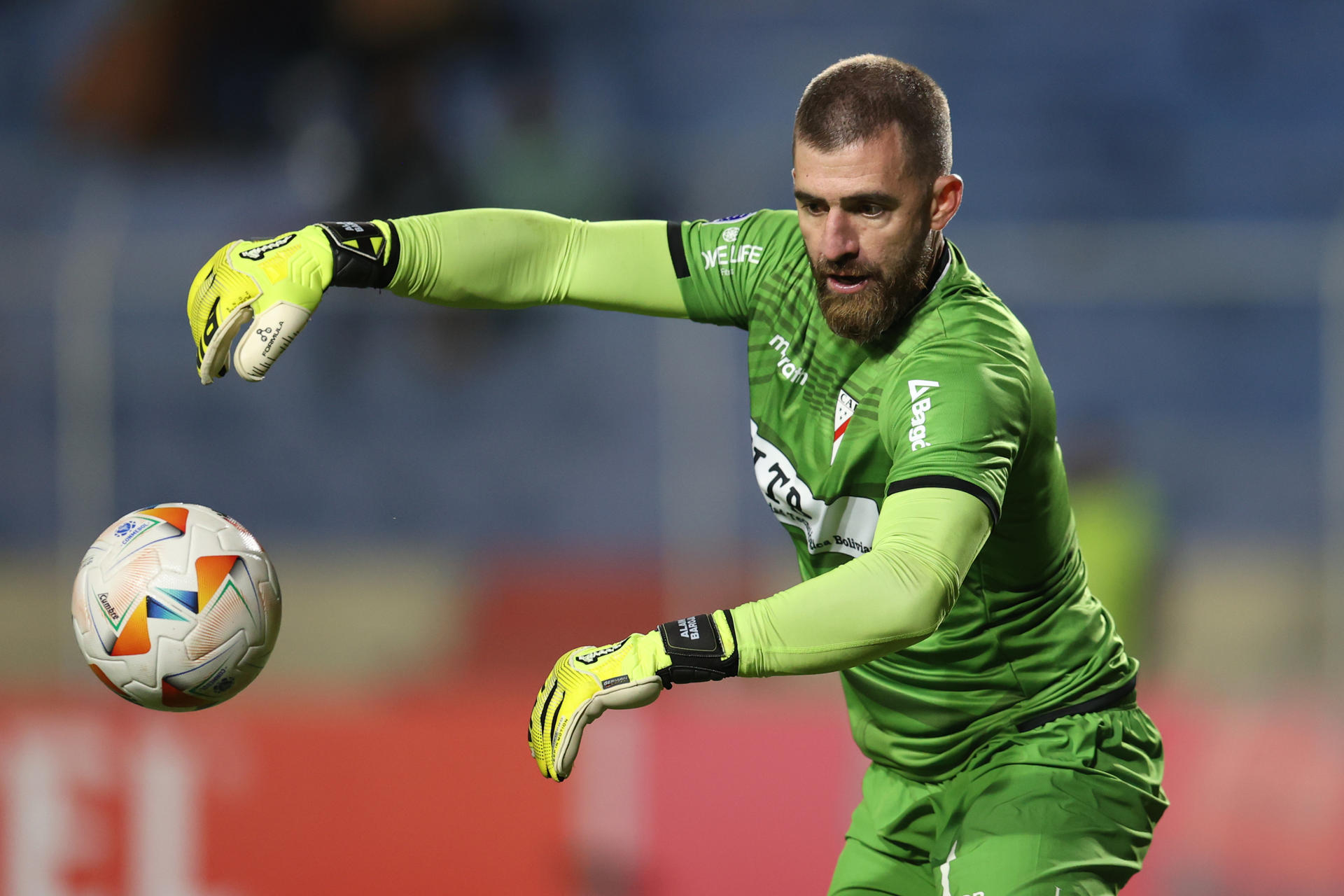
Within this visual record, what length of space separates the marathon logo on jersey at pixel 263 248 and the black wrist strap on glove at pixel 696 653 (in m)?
1.22

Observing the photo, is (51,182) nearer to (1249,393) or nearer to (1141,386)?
(1141,386)

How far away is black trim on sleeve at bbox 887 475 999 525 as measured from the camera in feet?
9.17

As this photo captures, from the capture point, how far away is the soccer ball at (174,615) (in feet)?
11.4

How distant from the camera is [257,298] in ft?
10.5

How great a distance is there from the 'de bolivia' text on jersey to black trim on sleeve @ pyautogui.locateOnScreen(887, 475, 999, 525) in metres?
0.09

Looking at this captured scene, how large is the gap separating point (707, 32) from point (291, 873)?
793 cm

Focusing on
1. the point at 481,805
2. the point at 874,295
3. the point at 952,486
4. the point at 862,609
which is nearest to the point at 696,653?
the point at 862,609

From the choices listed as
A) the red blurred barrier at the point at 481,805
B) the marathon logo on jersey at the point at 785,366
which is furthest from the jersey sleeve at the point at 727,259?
the red blurred barrier at the point at 481,805

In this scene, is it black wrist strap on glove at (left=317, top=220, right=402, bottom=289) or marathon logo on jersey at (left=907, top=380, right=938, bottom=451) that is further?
black wrist strap on glove at (left=317, top=220, right=402, bottom=289)

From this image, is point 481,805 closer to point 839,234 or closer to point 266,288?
point 266,288

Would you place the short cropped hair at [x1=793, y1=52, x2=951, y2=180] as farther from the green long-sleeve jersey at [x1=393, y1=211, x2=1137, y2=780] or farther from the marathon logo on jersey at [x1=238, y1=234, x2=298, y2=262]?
the marathon logo on jersey at [x1=238, y1=234, x2=298, y2=262]

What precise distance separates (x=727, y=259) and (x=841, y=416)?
0.55 meters

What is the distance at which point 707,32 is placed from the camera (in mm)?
11734

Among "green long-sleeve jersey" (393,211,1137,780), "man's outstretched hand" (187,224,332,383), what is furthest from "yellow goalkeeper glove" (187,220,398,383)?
"green long-sleeve jersey" (393,211,1137,780)
